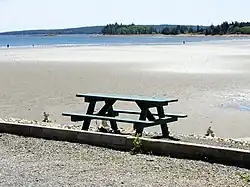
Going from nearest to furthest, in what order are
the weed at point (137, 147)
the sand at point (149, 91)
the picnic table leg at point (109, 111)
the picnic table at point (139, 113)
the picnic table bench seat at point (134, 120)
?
the weed at point (137, 147), the picnic table bench seat at point (134, 120), the picnic table at point (139, 113), the picnic table leg at point (109, 111), the sand at point (149, 91)

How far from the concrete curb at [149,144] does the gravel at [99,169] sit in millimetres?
131

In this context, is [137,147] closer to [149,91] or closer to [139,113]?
[139,113]

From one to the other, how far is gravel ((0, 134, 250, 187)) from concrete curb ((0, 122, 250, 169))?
131 millimetres

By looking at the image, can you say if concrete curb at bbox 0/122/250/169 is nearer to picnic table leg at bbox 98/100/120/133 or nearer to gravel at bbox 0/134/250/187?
gravel at bbox 0/134/250/187

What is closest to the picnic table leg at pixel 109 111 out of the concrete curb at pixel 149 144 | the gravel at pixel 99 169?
the concrete curb at pixel 149 144

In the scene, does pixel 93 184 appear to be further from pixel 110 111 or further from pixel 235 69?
pixel 235 69

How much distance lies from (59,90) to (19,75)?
6.40m

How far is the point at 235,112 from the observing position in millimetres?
13391

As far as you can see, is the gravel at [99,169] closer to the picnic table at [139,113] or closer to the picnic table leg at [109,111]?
the picnic table at [139,113]

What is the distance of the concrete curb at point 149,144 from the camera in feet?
21.1

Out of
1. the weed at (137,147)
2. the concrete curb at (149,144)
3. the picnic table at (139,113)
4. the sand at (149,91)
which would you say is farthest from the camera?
the sand at (149,91)

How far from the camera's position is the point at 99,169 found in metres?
6.31

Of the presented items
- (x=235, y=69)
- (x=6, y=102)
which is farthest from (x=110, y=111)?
(x=235, y=69)

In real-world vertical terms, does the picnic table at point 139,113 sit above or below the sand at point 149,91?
above
